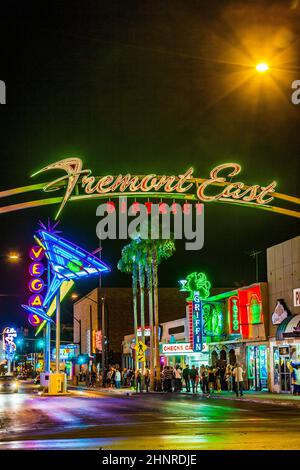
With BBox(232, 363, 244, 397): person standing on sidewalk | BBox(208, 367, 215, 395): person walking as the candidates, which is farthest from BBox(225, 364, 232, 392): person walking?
BBox(232, 363, 244, 397): person standing on sidewalk

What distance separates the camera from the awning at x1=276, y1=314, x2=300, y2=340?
35.2 m

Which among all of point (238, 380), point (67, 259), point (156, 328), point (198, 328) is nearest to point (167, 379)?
point (198, 328)

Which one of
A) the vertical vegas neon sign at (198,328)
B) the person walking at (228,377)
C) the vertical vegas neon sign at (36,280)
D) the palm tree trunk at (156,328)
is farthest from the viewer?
the palm tree trunk at (156,328)

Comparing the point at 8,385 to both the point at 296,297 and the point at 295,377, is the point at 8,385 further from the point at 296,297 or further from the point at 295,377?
the point at 296,297

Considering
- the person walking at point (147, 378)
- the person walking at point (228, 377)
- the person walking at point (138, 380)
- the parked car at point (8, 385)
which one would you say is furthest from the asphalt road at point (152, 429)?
the parked car at point (8, 385)

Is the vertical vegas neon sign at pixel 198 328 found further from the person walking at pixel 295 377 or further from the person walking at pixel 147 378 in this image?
the person walking at pixel 295 377

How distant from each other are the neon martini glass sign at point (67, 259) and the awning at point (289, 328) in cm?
1003

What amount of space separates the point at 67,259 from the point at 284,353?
13051 mm

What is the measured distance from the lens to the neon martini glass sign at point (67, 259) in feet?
134

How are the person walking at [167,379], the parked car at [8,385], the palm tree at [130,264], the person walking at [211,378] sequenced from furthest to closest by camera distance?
the palm tree at [130,264]
the parked car at [8,385]
the person walking at [167,379]
the person walking at [211,378]

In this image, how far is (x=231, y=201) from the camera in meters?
28.1

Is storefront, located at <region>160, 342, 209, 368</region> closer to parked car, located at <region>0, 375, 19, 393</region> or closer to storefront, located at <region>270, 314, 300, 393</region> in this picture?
storefront, located at <region>270, 314, 300, 393</region>

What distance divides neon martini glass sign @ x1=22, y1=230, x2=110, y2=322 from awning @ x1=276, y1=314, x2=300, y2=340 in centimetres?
1003

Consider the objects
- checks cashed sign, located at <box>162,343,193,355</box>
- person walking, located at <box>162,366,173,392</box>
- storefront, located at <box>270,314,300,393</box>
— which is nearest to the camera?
storefront, located at <box>270,314,300,393</box>
